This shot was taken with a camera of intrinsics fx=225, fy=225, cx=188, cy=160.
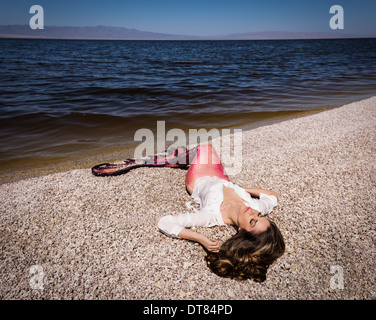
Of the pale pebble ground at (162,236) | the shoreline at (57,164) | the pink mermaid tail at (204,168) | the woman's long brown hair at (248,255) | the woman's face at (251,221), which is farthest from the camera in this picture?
the shoreline at (57,164)

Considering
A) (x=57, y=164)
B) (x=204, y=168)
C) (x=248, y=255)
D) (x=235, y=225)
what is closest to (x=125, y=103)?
(x=57, y=164)

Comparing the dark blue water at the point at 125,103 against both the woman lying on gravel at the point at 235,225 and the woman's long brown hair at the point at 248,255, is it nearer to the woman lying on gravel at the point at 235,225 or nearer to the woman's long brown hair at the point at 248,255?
the woman lying on gravel at the point at 235,225

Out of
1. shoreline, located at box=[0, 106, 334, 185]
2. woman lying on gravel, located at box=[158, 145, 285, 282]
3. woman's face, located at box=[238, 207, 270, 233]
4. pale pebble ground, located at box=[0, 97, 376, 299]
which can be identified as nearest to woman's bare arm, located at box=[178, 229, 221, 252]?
woman lying on gravel, located at box=[158, 145, 285, 282]

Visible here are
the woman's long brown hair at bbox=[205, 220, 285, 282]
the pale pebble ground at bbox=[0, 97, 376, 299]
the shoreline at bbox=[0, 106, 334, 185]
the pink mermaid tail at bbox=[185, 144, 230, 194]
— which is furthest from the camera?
the shoreline at bbox=[0, 106, 334, 185]

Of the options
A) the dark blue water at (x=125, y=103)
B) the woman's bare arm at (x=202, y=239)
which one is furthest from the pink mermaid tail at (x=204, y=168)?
the dark blue water at (x=125, y=103)

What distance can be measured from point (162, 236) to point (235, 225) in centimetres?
110

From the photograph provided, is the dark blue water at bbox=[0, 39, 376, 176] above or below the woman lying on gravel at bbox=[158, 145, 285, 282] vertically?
above

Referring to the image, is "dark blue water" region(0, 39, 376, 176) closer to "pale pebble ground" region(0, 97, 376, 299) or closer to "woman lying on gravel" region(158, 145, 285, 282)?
"pale pebble ground" region(0, 97, 376, 299)

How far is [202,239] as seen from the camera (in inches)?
119

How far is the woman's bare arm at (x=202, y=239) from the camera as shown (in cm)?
296

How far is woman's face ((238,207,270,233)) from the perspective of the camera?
9.65 ft

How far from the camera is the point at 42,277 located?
2699mm
